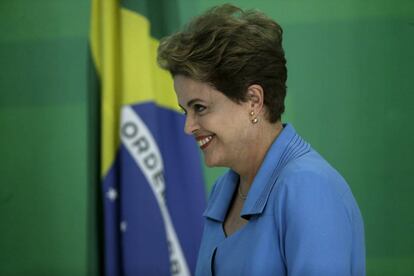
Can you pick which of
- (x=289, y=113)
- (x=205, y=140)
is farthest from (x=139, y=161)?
(x=205, y=140)

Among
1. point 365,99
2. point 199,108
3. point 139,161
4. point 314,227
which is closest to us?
point 314,227

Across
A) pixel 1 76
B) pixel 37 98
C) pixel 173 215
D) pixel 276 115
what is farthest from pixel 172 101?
pixel 276 115

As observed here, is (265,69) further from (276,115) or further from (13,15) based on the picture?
(13,15)

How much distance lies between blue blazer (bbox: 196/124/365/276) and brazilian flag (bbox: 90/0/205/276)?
0.90 m

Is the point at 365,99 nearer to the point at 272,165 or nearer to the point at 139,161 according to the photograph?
the point at 139,161

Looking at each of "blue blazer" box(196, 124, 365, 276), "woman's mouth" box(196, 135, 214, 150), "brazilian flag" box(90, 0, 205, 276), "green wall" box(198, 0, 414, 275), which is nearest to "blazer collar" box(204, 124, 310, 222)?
"blue blazer" box(196, 124, 365, 276)

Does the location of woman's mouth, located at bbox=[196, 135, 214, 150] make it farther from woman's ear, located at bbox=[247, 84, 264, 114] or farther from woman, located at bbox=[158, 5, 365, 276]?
woman's ear, located at bbox=[247, 84, 264, 114]

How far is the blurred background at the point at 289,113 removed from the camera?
8.04 feet

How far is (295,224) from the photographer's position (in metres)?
1.13

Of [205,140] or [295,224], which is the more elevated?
[205,140]

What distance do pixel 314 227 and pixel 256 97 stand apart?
0.40 m

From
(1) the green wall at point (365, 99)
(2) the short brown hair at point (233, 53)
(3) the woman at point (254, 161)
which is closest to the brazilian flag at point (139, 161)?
(1) the green wall at point (365, 99)

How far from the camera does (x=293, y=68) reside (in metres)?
2.51

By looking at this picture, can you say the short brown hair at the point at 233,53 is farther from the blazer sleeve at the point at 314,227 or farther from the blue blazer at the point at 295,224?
the blazer sleeve at the point at 314,227
